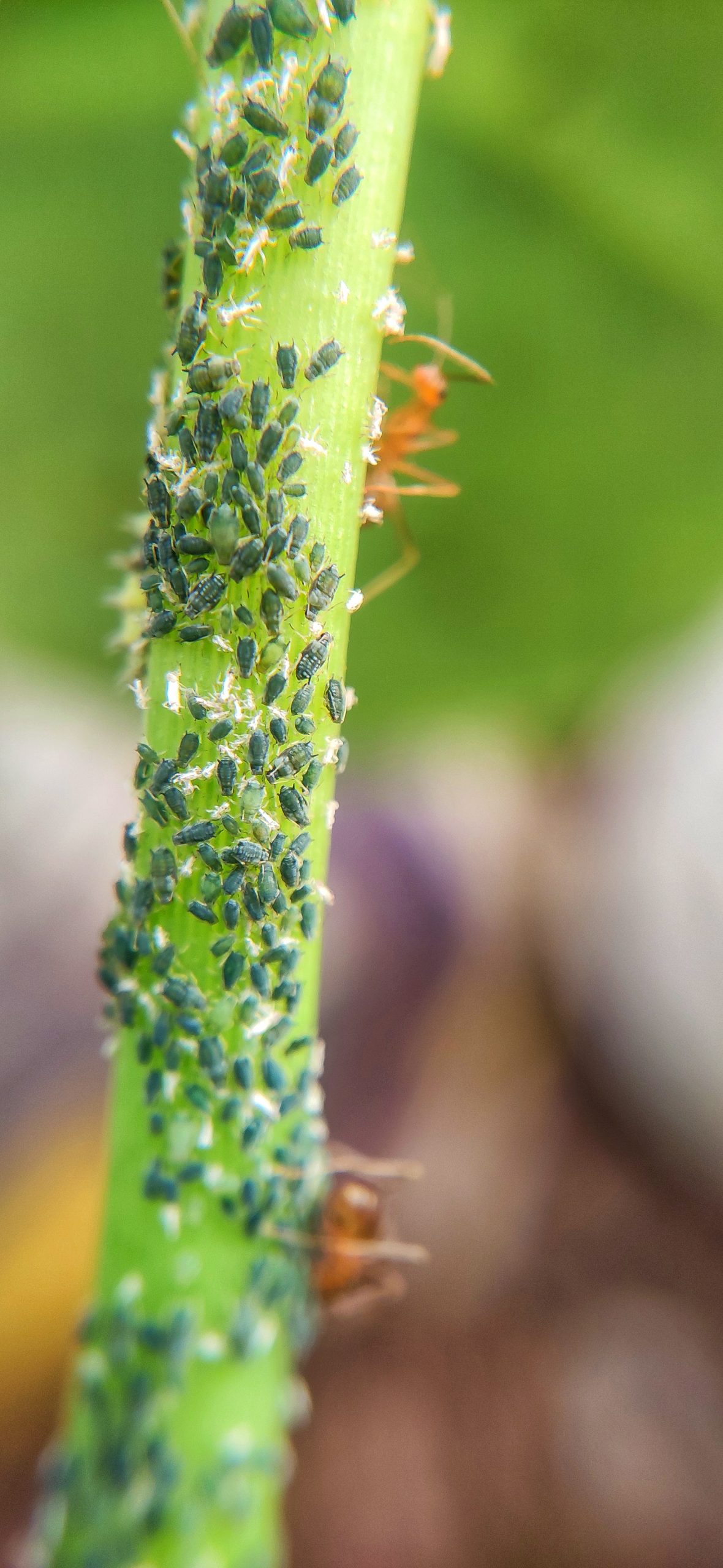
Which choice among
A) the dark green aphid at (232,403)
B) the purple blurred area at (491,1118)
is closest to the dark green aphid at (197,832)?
the dark green aphid at (232,403)

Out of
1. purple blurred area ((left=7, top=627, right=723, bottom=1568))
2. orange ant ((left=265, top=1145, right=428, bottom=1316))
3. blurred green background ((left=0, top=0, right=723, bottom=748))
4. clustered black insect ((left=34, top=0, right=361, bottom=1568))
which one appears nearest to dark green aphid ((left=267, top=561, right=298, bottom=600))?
clustered black insect ((left=34, top=0, right=361, bottom=1568))

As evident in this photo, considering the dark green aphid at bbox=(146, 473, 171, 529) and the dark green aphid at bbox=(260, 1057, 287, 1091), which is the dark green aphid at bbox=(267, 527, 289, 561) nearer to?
the dark green aphid at bbox=(146, 473, 171, 529)

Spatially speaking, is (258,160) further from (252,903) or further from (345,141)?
(252,903)

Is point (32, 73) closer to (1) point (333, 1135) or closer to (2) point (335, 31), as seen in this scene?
(2) point (335, 31)

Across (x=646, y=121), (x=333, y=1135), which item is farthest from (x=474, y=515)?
(x=333, y=1135)

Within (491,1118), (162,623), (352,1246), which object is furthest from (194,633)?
(491,1118)

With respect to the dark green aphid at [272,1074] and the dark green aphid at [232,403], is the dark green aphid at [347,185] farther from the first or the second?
the dark green aphid at [272,1074]

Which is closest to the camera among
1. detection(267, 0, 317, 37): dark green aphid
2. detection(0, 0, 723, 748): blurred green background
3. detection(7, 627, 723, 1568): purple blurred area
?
detection(267, 0, 317, 37): dark green aphid
